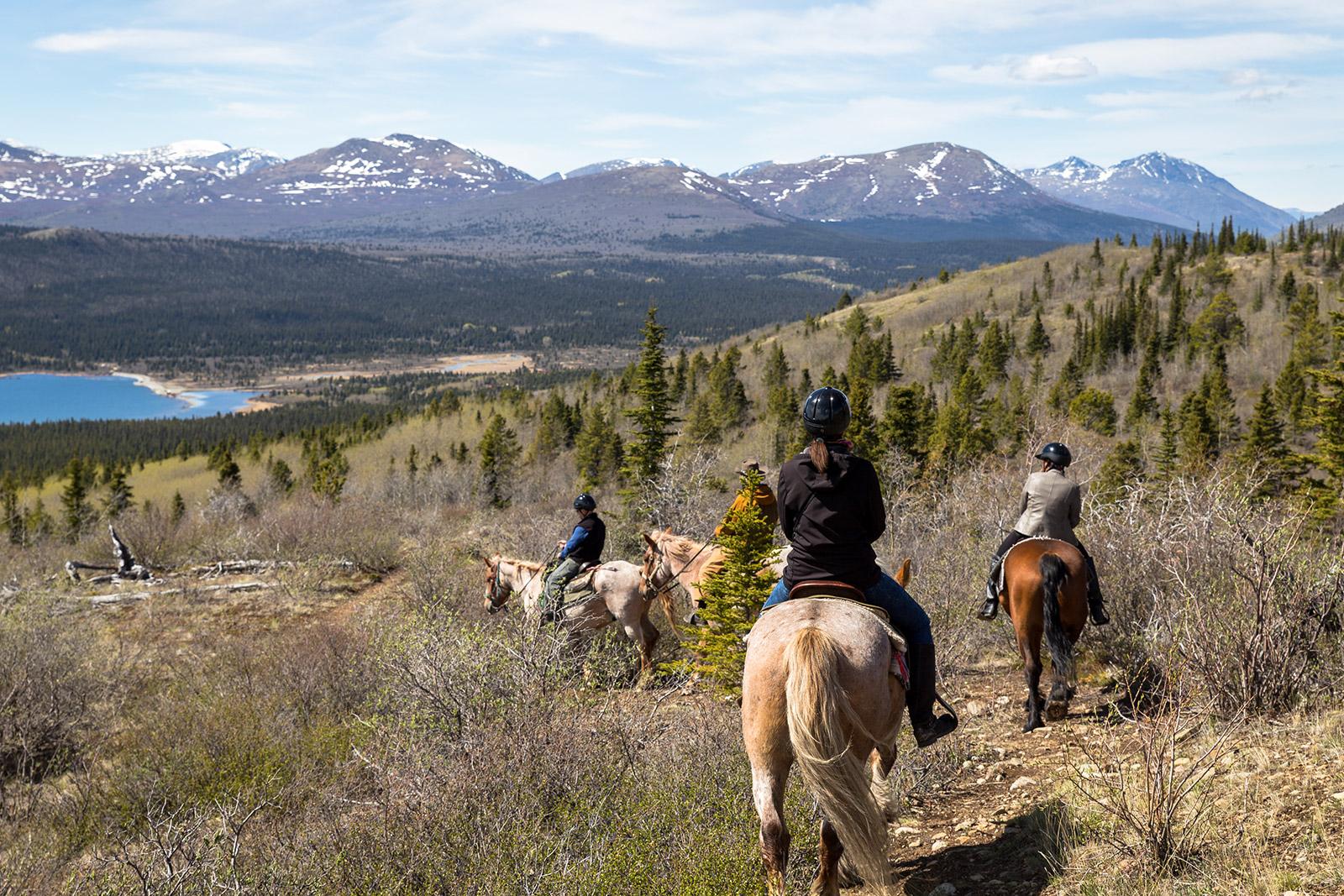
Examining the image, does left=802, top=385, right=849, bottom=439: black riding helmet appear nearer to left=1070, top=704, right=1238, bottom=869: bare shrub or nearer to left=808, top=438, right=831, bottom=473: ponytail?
left=808, top=438, right=831, bottom=473: ponytail

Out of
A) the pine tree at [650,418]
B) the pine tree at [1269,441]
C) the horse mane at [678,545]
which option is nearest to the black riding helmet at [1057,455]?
the horse mane at [678,545]

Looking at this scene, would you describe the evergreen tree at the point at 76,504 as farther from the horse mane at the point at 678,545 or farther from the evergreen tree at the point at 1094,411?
the evergreen tree at the point at 1094,411

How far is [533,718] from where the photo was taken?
6.18m

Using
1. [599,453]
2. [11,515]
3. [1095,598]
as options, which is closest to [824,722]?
[1095,598]

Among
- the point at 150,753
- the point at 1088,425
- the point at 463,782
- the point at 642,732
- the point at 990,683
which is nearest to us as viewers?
the point at 463,782

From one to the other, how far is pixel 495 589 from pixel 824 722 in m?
8.23

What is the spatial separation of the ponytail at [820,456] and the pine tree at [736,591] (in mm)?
2950

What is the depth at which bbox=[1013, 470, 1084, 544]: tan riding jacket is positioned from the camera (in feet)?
27.0

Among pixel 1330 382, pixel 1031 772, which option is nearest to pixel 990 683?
pixel 1031 772

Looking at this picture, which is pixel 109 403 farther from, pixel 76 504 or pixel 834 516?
pixel 834 516

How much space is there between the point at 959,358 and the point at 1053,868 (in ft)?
250

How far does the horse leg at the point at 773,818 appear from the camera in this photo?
462 cm

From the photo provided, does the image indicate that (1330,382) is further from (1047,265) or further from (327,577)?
(1047,265)

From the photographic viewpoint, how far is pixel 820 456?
5102mm
